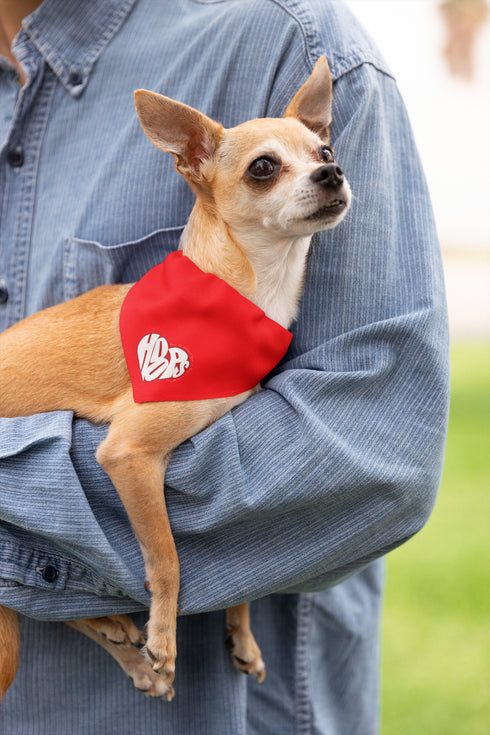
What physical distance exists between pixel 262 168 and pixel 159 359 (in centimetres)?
60

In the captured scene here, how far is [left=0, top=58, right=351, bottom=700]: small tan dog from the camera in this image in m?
1.67

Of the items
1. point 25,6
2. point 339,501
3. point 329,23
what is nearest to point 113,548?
point 339,501

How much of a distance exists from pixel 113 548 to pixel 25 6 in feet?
5.23

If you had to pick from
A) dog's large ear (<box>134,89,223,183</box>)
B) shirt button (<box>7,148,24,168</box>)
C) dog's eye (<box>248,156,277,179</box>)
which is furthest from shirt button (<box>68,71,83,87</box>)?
dog's eye (<box>248,156,277,179</box>)

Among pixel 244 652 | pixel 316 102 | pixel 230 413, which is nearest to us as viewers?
pixel 230 413

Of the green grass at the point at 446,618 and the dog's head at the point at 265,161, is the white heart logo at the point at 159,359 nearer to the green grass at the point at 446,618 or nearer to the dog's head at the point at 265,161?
the dog's head at the point at 265,161

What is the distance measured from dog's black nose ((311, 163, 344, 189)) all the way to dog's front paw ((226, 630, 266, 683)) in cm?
115

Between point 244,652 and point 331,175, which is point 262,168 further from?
point 244,652

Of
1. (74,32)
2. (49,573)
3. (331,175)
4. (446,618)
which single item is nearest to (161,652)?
(49,573)

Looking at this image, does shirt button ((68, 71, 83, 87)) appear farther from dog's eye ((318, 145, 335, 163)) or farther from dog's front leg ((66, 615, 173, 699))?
dog's front leg ((66, 615, 173, 699))

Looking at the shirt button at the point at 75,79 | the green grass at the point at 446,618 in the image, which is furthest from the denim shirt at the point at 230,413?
the green grass at the point at 446,618

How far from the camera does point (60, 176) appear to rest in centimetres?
202

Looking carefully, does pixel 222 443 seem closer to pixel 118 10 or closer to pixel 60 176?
pixel 60 176

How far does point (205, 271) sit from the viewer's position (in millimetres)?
1793
